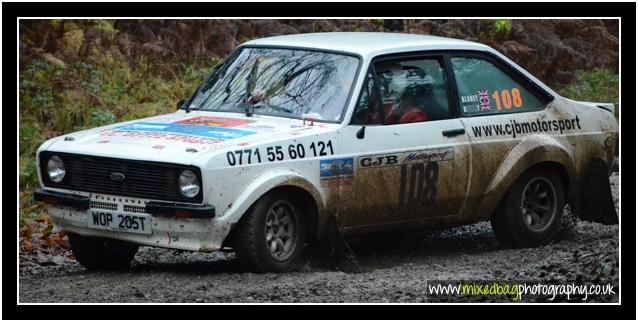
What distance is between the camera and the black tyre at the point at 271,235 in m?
7.93

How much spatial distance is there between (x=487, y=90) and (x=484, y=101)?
11cm

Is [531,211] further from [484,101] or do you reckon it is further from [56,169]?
[56,169]

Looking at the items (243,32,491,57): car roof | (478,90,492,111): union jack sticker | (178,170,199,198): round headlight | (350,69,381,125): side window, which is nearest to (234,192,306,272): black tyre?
(178,170,199,198): round headlight

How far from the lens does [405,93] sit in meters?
9.05

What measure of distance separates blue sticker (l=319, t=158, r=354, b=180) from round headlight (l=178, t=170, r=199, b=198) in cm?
96

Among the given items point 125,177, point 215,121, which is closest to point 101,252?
point 125,177

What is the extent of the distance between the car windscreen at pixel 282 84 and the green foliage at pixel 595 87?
28.8ft

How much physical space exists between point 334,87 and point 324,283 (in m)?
1.63

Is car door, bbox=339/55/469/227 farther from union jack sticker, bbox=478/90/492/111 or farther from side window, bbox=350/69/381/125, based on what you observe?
union jack sticker, bbox=478/90/492/111

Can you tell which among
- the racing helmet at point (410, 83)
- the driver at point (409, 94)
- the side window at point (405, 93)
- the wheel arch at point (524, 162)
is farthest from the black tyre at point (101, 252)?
the wheel arch at point (524, 162)

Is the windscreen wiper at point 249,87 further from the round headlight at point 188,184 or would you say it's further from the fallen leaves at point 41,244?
the fallen leaves at point 41,244

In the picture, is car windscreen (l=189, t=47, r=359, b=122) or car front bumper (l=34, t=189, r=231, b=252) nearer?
car front bumper (l=34, t=189, r=231, b=252)

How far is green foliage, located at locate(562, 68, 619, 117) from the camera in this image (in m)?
17.3

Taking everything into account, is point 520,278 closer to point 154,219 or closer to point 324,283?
point 324,283
